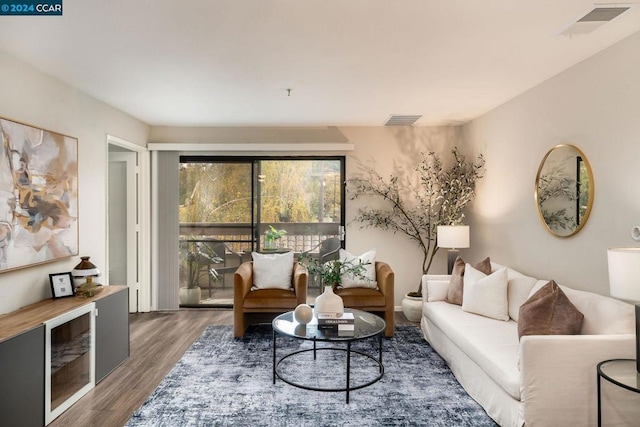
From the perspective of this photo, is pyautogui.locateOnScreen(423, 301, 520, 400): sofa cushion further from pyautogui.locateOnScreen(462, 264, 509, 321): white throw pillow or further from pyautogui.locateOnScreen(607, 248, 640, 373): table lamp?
pyautogui.locateOnScreen(607, 248, 640, 373): table lamp

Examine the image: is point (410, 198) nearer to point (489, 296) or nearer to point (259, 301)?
point (489, 296)

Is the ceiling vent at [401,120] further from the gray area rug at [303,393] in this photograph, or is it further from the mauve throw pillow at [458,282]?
the gray area rug at [303,393]

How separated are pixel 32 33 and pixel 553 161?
3.97 metres

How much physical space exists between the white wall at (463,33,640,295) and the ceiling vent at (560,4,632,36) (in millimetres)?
373

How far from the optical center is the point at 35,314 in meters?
2.84

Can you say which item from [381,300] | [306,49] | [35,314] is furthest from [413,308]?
[35,314]

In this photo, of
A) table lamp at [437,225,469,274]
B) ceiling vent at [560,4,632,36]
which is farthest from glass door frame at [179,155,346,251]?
ceiling vent at [560,4,632,36]

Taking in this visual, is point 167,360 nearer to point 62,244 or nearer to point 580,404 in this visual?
point 62,244

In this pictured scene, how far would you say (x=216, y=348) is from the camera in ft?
13.3

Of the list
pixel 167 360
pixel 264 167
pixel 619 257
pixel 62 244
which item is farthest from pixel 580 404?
pixel 264 167

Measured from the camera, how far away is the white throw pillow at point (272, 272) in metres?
4.64

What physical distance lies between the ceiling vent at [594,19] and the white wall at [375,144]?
9.76 feet

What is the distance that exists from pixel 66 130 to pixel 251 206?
249 cm

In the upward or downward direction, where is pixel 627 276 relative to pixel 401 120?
downward
